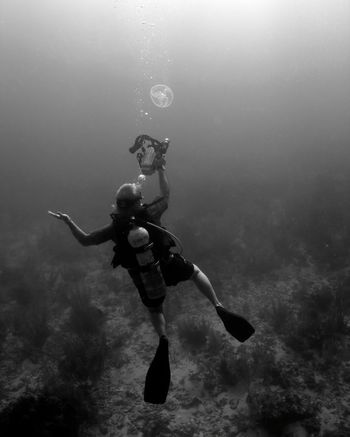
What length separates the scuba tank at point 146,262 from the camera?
326 cm

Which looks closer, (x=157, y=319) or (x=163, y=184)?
(x=157, y=319)

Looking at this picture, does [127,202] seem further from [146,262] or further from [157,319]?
[157,319]

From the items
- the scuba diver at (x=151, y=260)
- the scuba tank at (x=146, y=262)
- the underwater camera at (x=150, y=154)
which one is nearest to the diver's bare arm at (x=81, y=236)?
the scuba diver at (x=151, y=260)

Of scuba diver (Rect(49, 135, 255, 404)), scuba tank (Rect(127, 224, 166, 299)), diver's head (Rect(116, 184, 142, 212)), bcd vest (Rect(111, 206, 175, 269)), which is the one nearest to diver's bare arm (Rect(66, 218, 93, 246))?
scuba diver (Rect(49, 135, 255, 404))

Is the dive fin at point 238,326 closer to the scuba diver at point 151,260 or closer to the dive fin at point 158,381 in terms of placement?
the scuba diver at point 151,260

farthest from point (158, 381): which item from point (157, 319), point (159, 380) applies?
point (157, 319)

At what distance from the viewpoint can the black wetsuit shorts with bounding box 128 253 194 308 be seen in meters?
3.76

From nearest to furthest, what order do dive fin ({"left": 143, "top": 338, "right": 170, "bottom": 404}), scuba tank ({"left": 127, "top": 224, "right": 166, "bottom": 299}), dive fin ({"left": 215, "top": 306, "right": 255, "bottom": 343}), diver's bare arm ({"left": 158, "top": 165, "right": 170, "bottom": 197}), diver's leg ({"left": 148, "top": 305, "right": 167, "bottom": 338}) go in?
scuba tank ({"left": 127, "top": 224, "right": 166, "bottom": 299}) < dive fin ({"left": 143, "top": 338, "right": 170, "bottom": 404}) < dive fin ({"left": 215, "top": 306, "right": 255, "bottom": 343}) < diver's leg ({"left": 148, "top": 305, "right": 167, "bottom": 338}) < diver's bare arm ({"left": 158, "top": 165, "right": 170, "bottom": 197})

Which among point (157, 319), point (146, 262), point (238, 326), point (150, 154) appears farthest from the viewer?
point (150, 154)

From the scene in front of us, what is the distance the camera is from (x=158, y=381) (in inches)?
135

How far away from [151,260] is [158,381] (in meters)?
1.34

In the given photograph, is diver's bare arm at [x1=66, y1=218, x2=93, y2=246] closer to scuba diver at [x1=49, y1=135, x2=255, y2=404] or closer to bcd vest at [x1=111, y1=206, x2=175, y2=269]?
scuba diver at [x1=49, y1=135, x2=255, y2=404]

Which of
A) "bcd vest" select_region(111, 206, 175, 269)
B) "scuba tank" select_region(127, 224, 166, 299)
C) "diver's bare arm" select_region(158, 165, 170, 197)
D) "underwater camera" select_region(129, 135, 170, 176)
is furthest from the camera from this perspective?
"diver's bare arm" select_region(158, 165, 170, 197)

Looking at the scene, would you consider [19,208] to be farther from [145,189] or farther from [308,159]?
[308,159]
